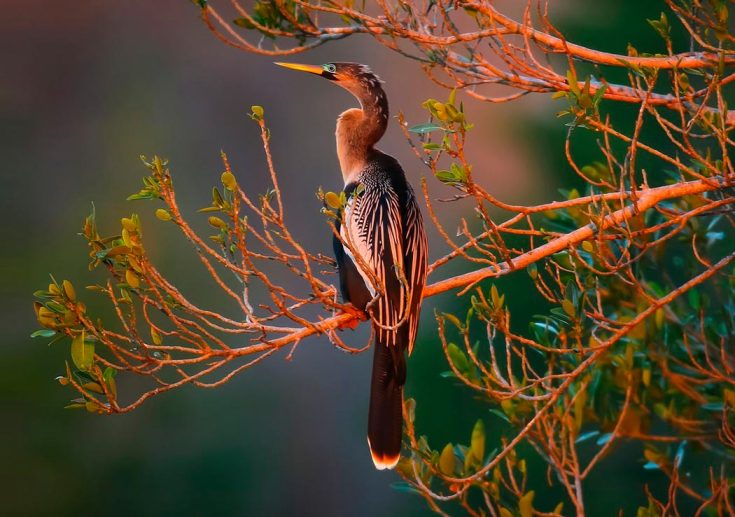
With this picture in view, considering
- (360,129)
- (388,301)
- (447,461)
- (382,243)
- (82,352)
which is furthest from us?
(360,129)

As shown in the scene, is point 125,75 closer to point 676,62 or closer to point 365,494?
point 365,494

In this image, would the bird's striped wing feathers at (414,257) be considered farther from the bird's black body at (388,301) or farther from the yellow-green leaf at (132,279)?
the yellow-green leaf at (132,279)

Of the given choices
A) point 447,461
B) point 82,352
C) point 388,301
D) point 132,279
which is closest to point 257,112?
point 132,279

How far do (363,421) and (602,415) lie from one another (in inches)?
151

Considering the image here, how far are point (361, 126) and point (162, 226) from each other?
4.03m

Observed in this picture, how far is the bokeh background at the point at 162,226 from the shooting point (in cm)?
611

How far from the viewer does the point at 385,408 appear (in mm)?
2096

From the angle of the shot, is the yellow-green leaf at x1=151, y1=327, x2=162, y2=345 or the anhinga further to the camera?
the anhinga

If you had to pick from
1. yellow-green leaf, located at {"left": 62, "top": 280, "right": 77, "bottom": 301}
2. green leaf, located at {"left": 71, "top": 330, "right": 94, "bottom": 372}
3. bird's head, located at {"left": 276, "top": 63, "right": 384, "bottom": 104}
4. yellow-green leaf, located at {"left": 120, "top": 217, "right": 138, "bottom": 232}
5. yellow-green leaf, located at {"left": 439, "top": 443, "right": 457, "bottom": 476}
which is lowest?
yellow-green leaf, located at {"left": 439, "top": 443, "right": 457, "bottom": 476}

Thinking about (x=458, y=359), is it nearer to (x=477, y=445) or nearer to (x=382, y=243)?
(x=477, y=445)

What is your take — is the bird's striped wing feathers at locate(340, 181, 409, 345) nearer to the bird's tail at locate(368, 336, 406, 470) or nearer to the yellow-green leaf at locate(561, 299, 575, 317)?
the bird's tail at locate(368, 336, 406, 470)

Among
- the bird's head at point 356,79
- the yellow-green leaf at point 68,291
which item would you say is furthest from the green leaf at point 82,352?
the bird's head at point 356,79

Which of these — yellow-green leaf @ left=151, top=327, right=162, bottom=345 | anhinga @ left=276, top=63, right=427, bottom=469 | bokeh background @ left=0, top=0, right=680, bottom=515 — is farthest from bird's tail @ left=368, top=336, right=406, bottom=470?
bokeh background @ left=0, top=0, right=680, bottom=515

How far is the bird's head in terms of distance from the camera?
2385mm
